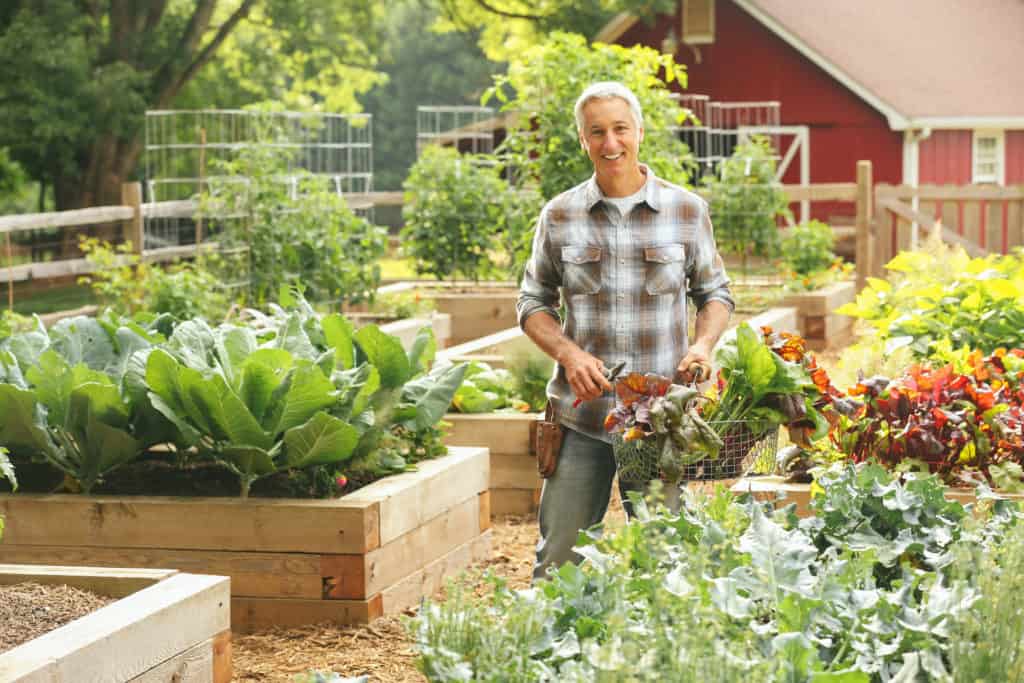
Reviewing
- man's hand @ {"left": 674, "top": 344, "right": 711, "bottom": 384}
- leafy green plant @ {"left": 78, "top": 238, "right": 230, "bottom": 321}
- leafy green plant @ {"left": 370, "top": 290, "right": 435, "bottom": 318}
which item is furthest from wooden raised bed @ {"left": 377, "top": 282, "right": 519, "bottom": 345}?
man's hand @ {"left": 674, "top": 344, "right": 711, "bottom": 384}

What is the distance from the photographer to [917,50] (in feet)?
81.6

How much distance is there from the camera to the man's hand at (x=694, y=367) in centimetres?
386

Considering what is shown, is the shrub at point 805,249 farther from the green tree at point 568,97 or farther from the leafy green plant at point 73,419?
the leafy green plant at point 73,419

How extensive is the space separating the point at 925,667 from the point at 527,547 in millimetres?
3557

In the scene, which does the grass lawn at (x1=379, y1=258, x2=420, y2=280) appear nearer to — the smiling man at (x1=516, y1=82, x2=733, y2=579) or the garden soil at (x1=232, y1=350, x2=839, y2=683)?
the garden soil at (x1=232, y1=350, x2=839, y2=683)

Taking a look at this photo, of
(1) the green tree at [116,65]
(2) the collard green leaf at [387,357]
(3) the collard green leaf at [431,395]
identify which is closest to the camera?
(2) the collard green leaf at [387,357]

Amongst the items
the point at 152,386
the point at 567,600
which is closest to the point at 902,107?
the point at 152,386

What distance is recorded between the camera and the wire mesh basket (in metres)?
3.67

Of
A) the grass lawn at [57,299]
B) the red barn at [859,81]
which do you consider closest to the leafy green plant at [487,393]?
the grass lawn at [57,299]

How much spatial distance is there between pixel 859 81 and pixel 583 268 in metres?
20.1

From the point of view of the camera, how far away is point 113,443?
4910 millimetres

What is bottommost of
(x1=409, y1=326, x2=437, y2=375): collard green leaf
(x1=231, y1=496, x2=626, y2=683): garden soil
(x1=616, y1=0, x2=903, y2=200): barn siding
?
(x1=231, y1=496, x2=626, y2=683): garden soil

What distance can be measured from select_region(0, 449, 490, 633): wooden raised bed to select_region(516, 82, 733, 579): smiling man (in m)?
0.81

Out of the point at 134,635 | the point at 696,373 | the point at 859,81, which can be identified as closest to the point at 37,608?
the point at 134,635
